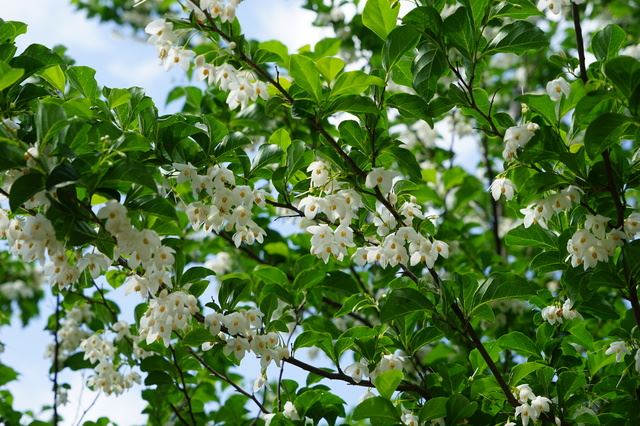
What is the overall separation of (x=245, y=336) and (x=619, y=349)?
1.34 m

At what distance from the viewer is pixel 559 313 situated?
2.88 metres

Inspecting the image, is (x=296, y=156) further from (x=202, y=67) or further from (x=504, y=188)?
(x=504, y=188)

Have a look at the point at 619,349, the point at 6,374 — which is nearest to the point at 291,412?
the point at 619,349

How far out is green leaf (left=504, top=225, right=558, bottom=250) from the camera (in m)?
2.87

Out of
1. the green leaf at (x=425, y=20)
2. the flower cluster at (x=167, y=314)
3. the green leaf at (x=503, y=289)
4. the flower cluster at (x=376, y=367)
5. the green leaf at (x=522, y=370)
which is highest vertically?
the green leaf at (x=425, y=20)

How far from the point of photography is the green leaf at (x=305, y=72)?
242 cm

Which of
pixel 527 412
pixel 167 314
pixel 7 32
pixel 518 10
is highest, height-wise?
pixel 7 32

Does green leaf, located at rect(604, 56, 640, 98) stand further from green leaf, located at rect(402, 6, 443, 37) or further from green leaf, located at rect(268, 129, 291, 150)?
green leaf, located at rect(268, 129, 291, 150)

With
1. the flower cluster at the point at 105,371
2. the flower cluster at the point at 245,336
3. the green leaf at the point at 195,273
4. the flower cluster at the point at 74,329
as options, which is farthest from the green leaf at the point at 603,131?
the flower cluster at the point at 74,329

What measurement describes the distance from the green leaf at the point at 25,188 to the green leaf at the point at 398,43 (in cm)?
114

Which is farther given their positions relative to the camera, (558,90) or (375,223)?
(375,223)

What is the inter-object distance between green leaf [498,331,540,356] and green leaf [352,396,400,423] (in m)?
0.67

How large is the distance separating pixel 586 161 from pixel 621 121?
42 centimetres

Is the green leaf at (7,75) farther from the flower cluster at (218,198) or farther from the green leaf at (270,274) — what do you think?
the green leaf at (270,274)
